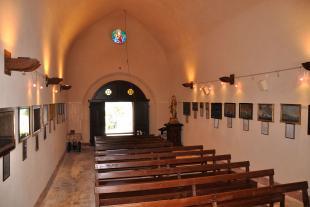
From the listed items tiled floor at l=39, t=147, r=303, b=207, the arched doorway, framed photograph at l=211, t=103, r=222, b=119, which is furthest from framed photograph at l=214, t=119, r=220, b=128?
the arched doorway

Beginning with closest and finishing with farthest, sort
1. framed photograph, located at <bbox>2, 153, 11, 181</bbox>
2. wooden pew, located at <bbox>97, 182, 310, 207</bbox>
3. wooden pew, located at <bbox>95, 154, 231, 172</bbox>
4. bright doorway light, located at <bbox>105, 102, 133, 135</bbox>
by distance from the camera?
wooden pew, located at <bbox>97, 182, 310, 207</bbox> < framed photograph, located at <bbox>2, 153, 11, 181</bbox> < wooden pew, located at <bbox>95, 154, 231, 172</bbox> < bright doorway light, located at <bbox>105, 102, 133, 135</bbox>

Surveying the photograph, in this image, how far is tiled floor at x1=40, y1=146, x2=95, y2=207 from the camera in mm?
6530

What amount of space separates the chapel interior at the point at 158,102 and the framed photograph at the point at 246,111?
0.10ft

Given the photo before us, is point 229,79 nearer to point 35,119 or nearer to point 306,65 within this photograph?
point 306,65

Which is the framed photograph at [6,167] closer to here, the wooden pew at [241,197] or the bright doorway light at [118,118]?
the wooden pew at [241,197]

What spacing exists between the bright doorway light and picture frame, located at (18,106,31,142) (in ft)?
34.6

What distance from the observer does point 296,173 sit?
21.3 feet

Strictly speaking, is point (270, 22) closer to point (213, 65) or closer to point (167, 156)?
point (213, 65)

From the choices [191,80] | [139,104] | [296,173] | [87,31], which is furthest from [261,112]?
[87,31]

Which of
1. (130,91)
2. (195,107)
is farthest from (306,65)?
(130,91)

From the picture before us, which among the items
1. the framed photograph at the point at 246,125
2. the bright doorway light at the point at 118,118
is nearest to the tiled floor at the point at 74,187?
the framed photograph at the point at 246,125

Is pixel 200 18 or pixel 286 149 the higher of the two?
pixel 200 18

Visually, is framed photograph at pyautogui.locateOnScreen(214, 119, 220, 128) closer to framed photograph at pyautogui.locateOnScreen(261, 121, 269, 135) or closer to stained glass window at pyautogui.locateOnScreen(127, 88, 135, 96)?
framed photograph at pyautogui.locateOnScreen(261, 121, 269, 135)

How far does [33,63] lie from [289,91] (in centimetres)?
555
